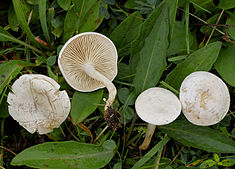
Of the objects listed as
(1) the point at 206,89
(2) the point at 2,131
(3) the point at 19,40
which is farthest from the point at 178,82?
(2) the point at 2,131

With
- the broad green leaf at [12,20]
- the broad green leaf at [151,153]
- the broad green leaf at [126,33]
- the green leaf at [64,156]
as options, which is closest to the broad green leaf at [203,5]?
the broad green leaf at [126,33]

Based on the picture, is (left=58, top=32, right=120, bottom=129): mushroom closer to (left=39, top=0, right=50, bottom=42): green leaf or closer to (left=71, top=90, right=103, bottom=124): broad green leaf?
(left=71, top=90, right=103, bottom=124): broad green leaf

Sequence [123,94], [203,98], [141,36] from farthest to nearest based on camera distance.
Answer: [123,94] → [141,36] → [203,98]

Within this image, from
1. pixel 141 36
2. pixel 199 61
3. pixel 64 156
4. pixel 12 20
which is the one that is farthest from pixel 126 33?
pixel 64 156

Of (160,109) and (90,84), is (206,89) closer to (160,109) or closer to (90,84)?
(160,109)

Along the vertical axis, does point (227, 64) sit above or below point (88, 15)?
below

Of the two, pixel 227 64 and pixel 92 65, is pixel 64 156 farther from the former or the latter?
pixel 227 64

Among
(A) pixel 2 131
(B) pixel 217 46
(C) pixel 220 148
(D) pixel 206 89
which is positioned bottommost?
(A) pixel 2 131

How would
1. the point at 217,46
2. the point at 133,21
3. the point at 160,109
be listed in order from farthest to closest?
the point at 133,21, the point at 217,46, the point at 160,109
